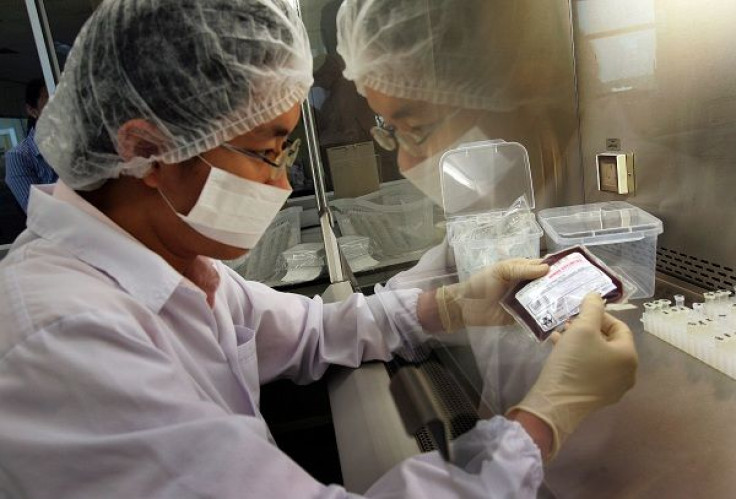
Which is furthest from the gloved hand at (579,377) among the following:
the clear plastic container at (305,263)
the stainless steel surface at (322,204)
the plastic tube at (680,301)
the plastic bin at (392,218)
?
the clear plastic container at (305,263)

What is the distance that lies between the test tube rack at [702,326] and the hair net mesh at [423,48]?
665 mm

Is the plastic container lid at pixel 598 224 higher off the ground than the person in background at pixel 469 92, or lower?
lower

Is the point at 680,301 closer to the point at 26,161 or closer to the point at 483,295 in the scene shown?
the point at 483,295

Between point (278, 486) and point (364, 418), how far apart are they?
0.28 metres

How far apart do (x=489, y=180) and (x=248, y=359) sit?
37.8 inches

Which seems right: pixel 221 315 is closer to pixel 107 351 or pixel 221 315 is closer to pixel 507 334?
pixel 107 351

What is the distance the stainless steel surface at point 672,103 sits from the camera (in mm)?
1151

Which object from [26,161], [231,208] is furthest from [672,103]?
[26,161]

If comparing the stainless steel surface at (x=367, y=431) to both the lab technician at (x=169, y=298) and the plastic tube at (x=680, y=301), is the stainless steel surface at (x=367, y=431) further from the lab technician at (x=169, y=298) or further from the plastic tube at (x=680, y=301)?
the plastic tube at (x=680, y=301)

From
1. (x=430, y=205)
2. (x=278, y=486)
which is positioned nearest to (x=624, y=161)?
(x=430, y=205)

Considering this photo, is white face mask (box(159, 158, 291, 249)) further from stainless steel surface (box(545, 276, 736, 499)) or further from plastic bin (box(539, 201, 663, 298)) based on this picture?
plastic bin (box(539, 201, 663, 298))

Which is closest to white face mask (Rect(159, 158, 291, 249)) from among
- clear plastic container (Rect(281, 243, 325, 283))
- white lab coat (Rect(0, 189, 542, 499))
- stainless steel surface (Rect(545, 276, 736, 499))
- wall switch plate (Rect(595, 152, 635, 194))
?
white lab coat (Rect(0, 189, 542, 499))

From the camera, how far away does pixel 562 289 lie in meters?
0.92

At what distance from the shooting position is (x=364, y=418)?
94cm
